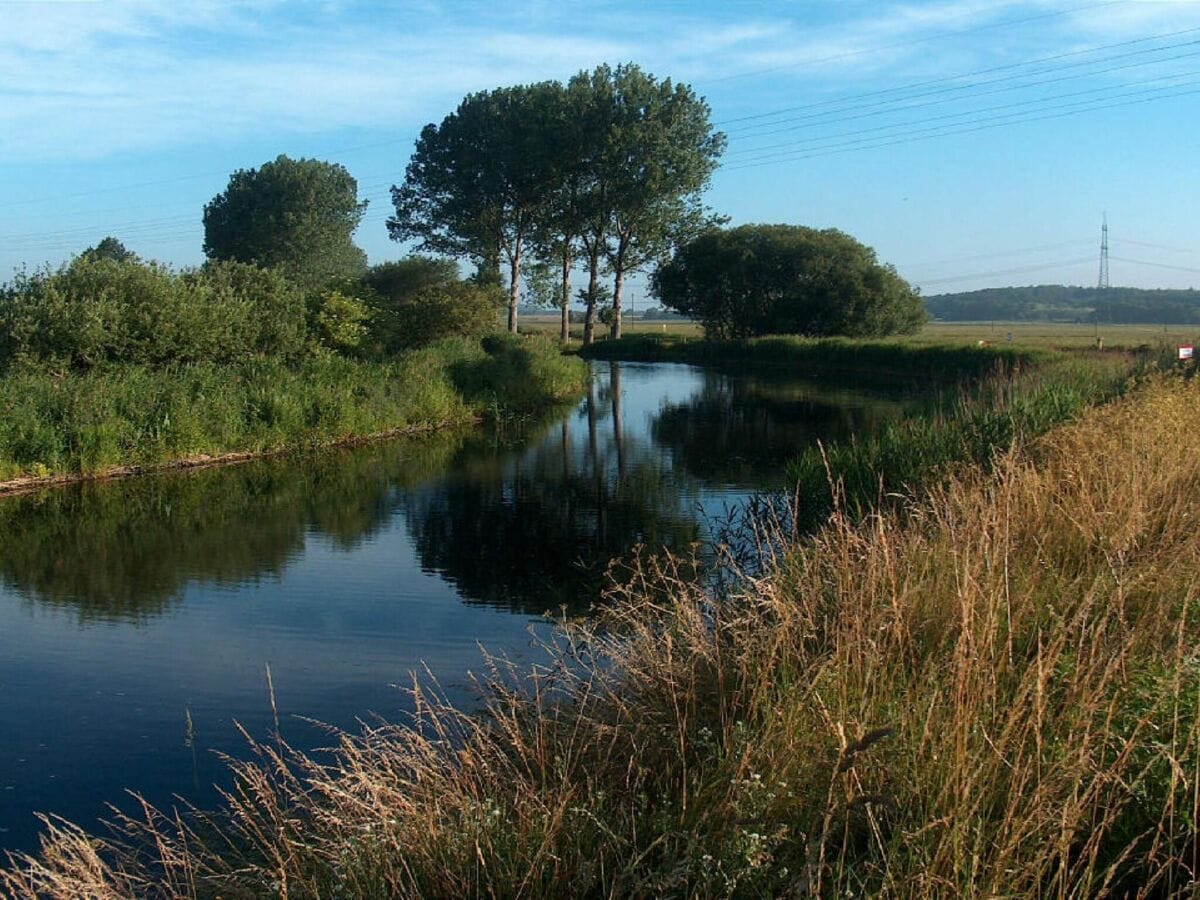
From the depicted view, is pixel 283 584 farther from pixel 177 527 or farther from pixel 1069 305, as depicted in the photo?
pixel 1069 305

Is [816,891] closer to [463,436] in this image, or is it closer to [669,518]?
[669,518]

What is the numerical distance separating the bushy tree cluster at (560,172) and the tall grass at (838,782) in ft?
168

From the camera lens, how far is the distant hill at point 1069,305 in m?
113

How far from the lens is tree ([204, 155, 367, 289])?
72062mm

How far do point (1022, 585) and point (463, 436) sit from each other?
20532mm

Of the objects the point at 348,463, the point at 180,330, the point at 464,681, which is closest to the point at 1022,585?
the point at 464,681

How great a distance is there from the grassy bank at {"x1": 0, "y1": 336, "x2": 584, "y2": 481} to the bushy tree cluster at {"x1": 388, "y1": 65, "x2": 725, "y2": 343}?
26713 millimetres

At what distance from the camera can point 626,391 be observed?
38.9 m

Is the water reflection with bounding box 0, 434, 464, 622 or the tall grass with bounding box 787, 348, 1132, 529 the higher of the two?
the tall grass with bounding box 787, 348, 1132, 529

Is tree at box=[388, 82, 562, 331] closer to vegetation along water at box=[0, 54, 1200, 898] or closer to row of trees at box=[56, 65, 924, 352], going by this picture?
row of trees at box=[56, 65, 924, 352]

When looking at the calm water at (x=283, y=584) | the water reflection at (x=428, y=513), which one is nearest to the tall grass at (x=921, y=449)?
the water reflection at (x=428, y=513)

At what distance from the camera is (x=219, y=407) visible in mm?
20625

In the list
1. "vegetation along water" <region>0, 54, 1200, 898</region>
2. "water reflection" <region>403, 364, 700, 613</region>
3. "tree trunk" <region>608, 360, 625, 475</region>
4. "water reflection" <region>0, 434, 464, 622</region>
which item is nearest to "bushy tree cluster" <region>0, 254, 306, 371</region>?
"vegetation along water" <region>0, 54, 1200, 898</region>

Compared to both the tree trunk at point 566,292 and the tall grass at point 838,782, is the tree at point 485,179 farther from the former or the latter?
the tall grass at point 838,782
